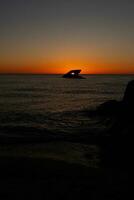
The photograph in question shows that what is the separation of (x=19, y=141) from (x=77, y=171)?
5.73 metres

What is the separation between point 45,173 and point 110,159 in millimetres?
3240

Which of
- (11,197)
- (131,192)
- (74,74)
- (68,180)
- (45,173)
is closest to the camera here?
(11,197)

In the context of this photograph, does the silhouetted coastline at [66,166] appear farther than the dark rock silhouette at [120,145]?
No

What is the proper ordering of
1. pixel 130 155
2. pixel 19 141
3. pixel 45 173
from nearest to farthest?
pixel 45 173
pixel 130 155
pixel 19 141

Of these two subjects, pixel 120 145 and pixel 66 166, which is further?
pixel 120 145

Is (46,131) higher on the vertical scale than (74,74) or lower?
lower

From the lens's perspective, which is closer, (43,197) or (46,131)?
(43,197)

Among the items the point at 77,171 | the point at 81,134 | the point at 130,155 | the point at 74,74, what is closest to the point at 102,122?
the point at 81,134

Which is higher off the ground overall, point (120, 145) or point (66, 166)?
point (120, 145)

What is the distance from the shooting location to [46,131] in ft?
52.7

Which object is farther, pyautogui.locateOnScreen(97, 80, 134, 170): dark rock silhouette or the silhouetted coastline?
pyautogui.locateOnScreen(97, 80, 134, 170): dark rock silhouette

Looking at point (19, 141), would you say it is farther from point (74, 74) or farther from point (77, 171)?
point (74, 74)

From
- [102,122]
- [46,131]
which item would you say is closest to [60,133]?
[46,131]

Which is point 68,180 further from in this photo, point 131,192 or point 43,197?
point 131,192
